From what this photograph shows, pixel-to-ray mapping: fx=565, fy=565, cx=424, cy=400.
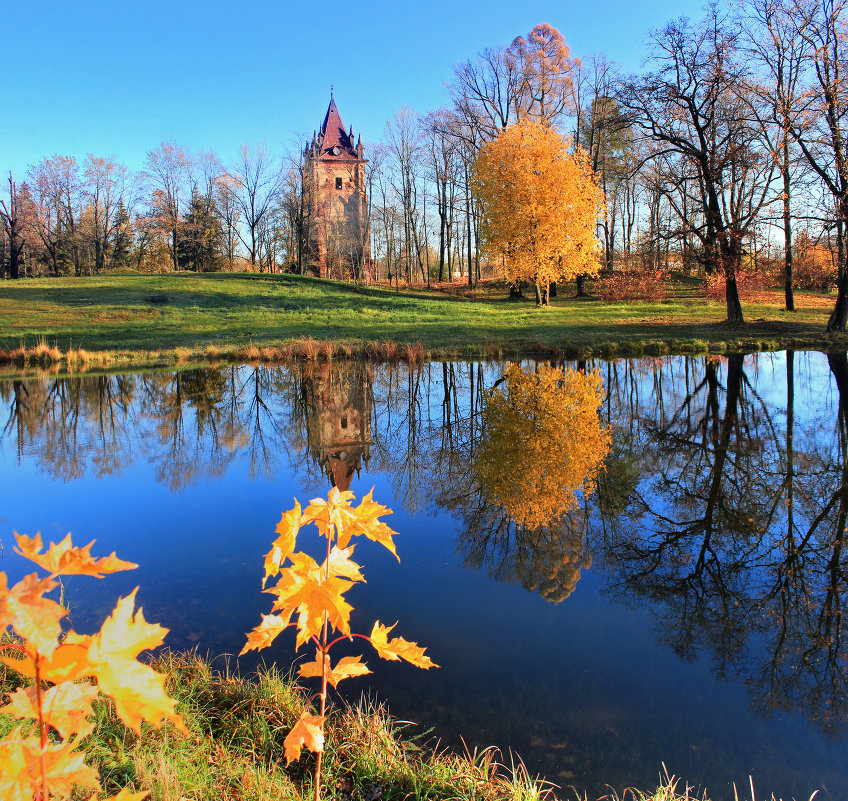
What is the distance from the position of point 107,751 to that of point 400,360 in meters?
15.3

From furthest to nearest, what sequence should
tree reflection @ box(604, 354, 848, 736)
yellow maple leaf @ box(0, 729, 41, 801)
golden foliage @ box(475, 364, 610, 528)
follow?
golden foliage @ box(475, 364, 610, 528)
tree reflection @ box(604, 354, 848, 736)
yellow maple leaf @ box(0, 729, 41, 801)

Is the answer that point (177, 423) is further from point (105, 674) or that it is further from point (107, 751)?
point (105, 674)

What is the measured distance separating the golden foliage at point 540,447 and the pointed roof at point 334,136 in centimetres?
5703

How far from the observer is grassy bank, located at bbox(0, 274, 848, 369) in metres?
17.8

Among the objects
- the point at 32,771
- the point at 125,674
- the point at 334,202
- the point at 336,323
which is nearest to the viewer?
the point at 125,674

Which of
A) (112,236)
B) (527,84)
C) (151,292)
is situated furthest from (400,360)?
(112,236)

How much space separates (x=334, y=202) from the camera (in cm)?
5881

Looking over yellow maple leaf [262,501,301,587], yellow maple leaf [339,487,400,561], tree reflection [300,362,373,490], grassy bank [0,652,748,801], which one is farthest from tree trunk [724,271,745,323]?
yellow maple leaf [262,501,301,587]

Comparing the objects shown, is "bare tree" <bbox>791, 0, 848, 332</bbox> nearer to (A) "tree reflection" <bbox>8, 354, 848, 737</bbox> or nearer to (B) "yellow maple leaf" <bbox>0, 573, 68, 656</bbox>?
(A) "tree reflection" <bbox>8, 354, 848, 737</bbox>

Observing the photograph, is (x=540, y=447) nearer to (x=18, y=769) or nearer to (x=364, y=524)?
(x=364, y=524)

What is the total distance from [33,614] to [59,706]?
250 mm

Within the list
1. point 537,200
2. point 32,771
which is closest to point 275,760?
point 32,771

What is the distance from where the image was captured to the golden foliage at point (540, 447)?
5699 millimetres

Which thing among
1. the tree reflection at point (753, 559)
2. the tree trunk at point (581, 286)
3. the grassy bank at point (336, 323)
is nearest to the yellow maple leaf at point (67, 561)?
the tree reflection at point (753, 559)
